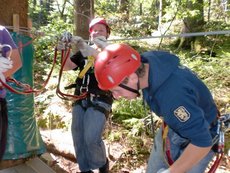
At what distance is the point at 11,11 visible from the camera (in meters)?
3.56

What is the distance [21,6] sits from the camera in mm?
3662

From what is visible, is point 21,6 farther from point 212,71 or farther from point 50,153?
point 212,71

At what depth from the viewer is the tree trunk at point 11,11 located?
3512mm

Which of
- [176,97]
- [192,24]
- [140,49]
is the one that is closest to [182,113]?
[176,97]

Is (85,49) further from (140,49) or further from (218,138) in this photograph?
(140,49)

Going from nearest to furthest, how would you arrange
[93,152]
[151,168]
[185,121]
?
[185,121], [151,168], [93,152]

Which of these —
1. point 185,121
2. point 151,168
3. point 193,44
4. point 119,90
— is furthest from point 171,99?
point 193,44

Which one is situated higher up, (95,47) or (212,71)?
(95,47)

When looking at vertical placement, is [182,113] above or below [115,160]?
above

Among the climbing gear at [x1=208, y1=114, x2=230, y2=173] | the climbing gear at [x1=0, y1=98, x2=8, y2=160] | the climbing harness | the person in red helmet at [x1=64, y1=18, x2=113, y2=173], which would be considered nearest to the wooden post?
the person in red helmet at [x1=64, y1=18, x2=113, y2=173]

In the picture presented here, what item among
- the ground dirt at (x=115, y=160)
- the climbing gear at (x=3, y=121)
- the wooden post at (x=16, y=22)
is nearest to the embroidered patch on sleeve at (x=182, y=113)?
the climbing gear at (x=3, y=121)

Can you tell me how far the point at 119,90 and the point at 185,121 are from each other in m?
0.42

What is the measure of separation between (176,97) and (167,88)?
0.08 meters

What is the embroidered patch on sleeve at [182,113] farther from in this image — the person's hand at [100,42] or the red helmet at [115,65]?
the person's hand at [100,42]
